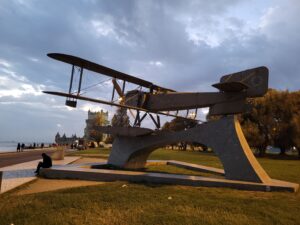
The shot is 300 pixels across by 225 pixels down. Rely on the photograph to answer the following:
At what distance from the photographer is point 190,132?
1541cm

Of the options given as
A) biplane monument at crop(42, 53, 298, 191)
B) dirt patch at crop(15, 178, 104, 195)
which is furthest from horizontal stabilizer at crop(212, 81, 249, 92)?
dirt patch at crop(15, 178, 104, 195)

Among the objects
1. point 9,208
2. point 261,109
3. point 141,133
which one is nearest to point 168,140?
point 141,133

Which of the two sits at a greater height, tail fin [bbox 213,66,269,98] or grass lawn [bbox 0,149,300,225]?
tail fin [bbox 213,66,269,98]

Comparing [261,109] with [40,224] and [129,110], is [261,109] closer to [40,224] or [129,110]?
[129,110]

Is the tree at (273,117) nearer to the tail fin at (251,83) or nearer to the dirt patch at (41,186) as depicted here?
the tail fin at (251,83)

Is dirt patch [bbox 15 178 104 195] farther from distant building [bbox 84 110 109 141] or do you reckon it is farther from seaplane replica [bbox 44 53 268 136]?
distant building [bbox 84 110 109 141]

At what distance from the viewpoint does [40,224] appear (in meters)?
6.36

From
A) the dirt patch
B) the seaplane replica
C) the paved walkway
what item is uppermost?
the seaplane replica

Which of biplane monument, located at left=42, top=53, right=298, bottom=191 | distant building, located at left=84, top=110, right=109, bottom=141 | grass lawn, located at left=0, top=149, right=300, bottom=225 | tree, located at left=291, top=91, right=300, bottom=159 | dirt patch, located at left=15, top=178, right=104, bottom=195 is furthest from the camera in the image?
distant building, located at left=84, top=110, right=109, bottom=141

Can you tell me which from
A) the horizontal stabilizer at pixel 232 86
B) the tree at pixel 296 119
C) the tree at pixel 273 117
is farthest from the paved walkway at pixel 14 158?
the tree at pixel 296 119

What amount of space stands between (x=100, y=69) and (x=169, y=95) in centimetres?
456

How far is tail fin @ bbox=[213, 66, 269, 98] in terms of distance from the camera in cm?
1320

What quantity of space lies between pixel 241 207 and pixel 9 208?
658cm

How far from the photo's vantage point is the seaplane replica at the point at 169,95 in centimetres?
1358
